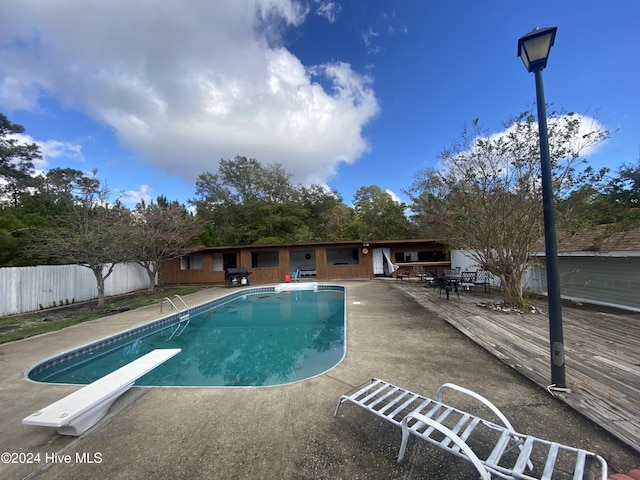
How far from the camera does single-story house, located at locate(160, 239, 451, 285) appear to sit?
53.4ft

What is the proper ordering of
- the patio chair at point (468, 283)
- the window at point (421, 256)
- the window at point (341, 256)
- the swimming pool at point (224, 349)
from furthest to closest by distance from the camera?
the window at point (341, 256) < the window at point (421, 256) < the patio chair at point (468, 283) < the swimming pool at point (224, 349)

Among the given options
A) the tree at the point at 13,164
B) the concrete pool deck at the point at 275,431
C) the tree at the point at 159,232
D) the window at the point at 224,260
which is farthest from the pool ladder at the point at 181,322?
the tree at the point at 13,164

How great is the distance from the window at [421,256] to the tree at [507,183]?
9.74 m

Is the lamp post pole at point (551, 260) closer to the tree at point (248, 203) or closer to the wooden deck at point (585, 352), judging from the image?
the wooden deck at point (585, 352)

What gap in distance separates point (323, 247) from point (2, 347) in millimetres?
13125

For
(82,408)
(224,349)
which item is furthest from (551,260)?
(224,349)

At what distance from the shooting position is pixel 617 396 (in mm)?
2650

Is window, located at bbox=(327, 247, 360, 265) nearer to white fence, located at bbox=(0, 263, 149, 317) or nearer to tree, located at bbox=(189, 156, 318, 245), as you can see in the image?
tree, located at bbox=(189, 156, 318, 245)

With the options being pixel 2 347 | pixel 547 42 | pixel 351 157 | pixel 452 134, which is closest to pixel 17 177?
pixel 2 347

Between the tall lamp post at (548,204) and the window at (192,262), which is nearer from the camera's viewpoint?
the tall lamp post at (548,204)

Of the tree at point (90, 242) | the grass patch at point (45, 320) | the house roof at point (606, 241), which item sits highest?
the tree at point (90, 242)

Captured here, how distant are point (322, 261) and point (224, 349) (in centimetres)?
1103

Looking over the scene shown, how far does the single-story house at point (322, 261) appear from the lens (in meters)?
16.3

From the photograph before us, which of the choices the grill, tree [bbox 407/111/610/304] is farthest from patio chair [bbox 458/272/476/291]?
the grill
